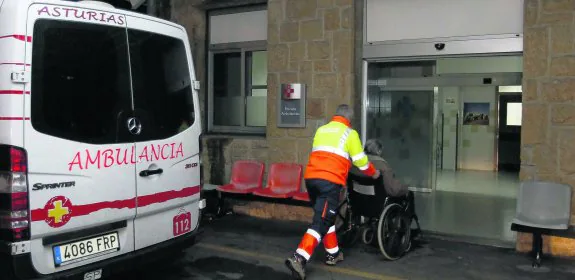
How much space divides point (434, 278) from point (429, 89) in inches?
217

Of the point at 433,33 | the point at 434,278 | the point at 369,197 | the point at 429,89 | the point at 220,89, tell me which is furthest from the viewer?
the point at 429,89

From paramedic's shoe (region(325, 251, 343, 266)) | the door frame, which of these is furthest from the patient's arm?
the door frame

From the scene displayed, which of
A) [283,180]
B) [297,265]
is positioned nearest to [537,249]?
[297,265]

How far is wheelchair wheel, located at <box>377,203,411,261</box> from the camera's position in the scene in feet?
17.8

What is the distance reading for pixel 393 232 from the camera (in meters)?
5.57

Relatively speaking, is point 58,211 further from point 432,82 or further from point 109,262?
point 432,82

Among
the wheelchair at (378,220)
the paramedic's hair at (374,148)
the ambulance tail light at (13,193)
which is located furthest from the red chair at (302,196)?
the ambulance tail light at (13,193)

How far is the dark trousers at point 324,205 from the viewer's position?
498 cm

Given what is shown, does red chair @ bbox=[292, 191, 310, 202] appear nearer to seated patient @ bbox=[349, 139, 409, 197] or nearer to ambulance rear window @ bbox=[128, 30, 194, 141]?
seated patient @ bbox=[349, 139, 409, 197]

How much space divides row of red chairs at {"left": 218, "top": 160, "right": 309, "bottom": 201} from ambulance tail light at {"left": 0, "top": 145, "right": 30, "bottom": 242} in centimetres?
399

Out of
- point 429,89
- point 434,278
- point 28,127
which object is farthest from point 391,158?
point 28,127

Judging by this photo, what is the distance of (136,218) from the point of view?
4043mm

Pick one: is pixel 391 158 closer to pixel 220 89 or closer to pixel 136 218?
pixel 220 89

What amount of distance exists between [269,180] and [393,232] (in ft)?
7.86
